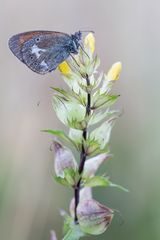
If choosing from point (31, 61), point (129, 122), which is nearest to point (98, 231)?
point (31, 61)

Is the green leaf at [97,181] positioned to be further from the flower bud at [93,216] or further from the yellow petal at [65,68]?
the yellow petal at [65,68]

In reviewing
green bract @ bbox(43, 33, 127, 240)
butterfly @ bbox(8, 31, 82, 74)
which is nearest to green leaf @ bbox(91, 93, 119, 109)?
green bract @ bbox(43, 33, 127, 240)

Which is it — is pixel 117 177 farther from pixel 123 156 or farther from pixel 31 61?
pixel 31 61

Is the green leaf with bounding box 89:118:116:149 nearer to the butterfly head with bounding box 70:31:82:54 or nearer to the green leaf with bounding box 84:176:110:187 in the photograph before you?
the green leaf with bounding box 84:176:110:187

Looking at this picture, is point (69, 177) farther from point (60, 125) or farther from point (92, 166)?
point (60, 125)

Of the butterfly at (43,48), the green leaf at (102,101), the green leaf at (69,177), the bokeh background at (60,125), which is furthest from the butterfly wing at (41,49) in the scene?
the bokeh background at (60,125)

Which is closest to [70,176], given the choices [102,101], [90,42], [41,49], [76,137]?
[76,137]

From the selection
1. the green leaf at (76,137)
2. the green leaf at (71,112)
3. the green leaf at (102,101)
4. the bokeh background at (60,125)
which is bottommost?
the bokeh background at (60,125)
